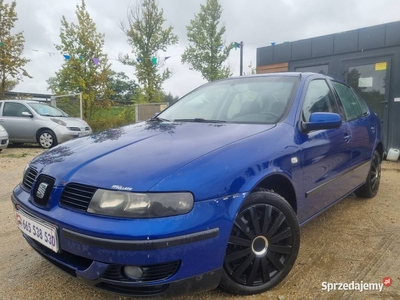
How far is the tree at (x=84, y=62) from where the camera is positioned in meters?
14.8

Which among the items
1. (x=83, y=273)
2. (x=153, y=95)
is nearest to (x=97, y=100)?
(x=153, y=95)

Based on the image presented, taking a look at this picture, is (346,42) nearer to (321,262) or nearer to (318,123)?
(318,123)

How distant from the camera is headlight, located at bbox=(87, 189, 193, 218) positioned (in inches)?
62.5

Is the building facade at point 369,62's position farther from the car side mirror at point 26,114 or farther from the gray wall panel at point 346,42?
the car side mirror at point 26,114

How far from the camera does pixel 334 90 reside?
128 inches

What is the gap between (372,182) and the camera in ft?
13.3

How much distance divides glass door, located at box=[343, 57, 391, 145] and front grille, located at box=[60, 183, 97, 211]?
6.70 meters

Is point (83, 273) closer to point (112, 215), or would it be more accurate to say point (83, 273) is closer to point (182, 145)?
point (112, 215)

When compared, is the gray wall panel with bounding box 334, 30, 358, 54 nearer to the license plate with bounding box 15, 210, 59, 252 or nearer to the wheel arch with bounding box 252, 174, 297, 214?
the wheel arch with bounding box 252, 174, 297, 214

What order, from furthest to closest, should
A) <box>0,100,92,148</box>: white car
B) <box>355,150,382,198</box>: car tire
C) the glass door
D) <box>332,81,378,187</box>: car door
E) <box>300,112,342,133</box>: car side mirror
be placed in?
1. <box>0,100,92,148</box>: white car
2. the glass door
3. <box>355,150,382,198</box>: car tire
4. <box>332,81,378,187</box>: car door
5. <box>300,112,342,133</box>: car side mirror

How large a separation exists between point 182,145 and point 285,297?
113cm

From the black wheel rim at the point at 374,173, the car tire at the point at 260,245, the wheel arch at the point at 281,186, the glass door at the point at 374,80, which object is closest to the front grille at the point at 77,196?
the car tire at the point at 260,245

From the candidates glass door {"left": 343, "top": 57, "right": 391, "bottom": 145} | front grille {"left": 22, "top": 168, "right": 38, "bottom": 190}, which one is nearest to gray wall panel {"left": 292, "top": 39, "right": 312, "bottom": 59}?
glass door {"left": 343, "top": 57, "right": 391, "bottom": 145}

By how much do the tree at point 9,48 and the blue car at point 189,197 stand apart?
14.8m
